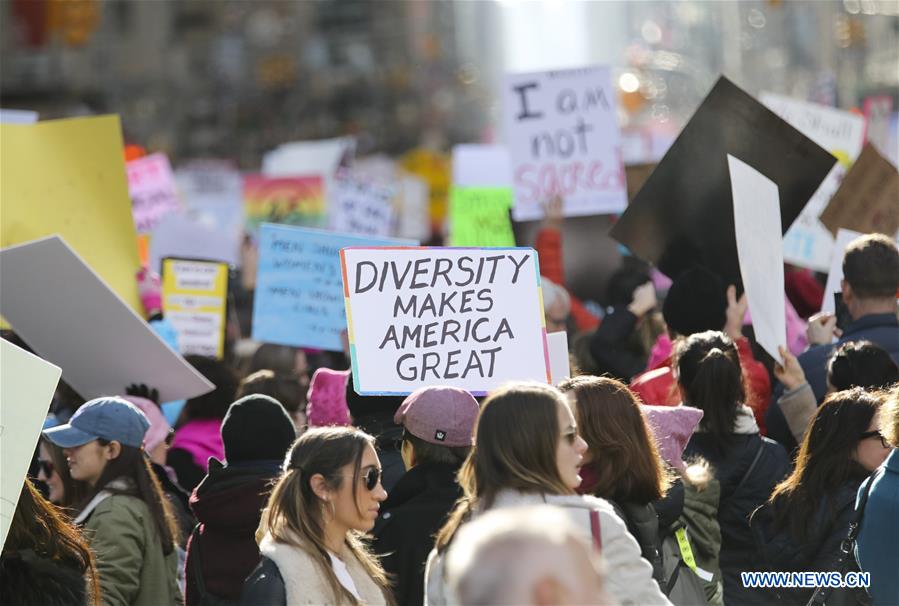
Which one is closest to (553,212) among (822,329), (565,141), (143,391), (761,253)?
(565,141)

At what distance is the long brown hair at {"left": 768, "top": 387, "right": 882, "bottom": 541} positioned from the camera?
4734mm

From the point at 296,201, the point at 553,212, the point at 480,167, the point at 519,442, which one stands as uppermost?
the point at 519,442

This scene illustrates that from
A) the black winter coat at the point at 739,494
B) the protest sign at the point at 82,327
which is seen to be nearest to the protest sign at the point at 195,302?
the protest sign at the point at 82,327

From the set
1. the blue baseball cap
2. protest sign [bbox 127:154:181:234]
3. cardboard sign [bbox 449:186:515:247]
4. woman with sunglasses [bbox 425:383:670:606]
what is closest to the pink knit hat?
woman with sunglasses [bbox 425:383:670:606]

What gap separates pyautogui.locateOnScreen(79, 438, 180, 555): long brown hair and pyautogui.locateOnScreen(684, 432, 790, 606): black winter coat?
5.69 feet

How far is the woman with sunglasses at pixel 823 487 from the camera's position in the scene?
470 centimetres

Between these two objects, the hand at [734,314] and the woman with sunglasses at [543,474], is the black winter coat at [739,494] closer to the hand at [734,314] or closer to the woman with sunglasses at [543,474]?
the hand at [734,314]

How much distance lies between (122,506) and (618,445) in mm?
1719

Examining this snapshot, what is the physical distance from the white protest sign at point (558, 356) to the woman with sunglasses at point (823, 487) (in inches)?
36.1

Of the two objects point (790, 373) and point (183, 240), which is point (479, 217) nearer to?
point (183, 240)

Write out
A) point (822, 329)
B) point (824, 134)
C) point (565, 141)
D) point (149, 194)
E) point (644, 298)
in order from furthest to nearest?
point (149, 194), point (824, 134), point (565, 141), point (644, 298), point (822, 329)

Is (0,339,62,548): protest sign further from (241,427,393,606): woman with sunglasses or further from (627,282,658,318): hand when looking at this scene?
(627,282,658,318): hand

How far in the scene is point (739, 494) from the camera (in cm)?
506

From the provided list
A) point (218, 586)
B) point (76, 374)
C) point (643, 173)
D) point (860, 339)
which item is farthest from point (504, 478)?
point (643, 173)
